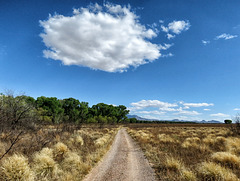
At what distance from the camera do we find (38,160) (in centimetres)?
658

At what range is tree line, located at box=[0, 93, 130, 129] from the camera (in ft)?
46.2

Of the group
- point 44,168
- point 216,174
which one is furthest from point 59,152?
point 216,174

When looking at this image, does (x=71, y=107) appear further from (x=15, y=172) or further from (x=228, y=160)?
(x=228, y=160)

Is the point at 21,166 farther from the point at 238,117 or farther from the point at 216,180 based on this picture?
the point at 238,117

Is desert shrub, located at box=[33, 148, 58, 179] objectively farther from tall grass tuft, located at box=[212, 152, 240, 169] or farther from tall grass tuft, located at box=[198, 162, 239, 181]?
tall grass tuft, located at box=[212, 152, 240, 169]

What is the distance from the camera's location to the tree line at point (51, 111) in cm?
1407

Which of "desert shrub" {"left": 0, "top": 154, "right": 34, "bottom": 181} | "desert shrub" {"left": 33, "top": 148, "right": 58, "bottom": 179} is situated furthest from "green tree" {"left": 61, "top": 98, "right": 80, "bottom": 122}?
"desert shrub" {"left": 0, "top": 154, "right": 34, "bottom": 181}

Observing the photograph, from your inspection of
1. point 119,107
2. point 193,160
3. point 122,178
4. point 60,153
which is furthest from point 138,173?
point 119,107

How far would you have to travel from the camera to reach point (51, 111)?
6109 cm

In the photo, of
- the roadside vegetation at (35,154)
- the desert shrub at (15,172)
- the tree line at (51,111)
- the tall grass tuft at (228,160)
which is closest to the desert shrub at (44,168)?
the roadside vegetation at (35,154)

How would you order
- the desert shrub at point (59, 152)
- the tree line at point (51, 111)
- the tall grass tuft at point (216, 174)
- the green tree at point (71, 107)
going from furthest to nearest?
the green tree at point (71, 107) → the tree line at point (51, 111) → the desert shrub at point (59, 152) → the tall grass tuft at point (216, 174)

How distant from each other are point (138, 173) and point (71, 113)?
Result: 2882 inches

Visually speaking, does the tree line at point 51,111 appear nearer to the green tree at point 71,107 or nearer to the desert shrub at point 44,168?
the green tree at point 71,107

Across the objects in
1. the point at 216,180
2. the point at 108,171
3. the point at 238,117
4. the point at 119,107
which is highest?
the point at 119,107
